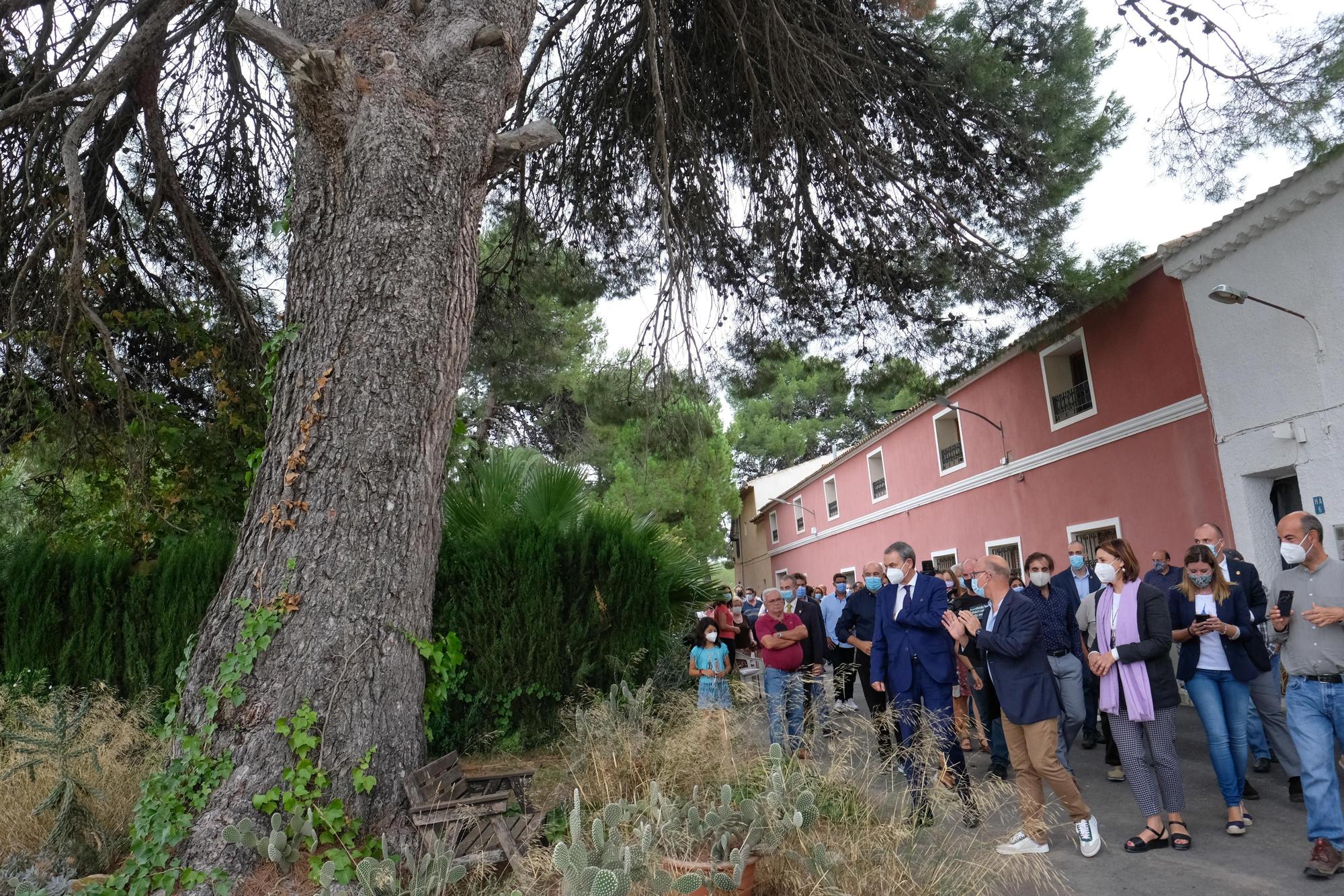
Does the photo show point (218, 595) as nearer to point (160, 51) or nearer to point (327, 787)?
point (327, 787)

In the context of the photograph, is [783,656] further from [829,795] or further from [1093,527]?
[1093,527]

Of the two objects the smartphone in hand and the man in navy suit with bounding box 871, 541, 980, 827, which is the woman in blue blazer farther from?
the man in navy suit with bounding box 871, 541, 980, 827

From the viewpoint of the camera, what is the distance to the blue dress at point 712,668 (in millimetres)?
7539

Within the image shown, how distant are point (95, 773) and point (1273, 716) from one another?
314 inches

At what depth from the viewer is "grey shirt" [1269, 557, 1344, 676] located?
430 cm

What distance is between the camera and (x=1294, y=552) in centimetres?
461

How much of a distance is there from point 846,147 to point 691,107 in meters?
1.83

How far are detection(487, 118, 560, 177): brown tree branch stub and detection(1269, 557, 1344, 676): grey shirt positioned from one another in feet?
17.8

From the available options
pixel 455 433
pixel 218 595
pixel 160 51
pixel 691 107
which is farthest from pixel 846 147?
pixel 218 595

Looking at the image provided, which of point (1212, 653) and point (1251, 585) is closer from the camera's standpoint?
point (1212, 653)

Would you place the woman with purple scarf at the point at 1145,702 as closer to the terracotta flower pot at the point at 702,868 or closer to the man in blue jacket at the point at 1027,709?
the man in blue jacket at the point at 1027,709

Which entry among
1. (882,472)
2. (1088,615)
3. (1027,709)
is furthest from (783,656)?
(882,472)

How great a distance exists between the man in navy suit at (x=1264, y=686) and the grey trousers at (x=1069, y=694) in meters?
1.13

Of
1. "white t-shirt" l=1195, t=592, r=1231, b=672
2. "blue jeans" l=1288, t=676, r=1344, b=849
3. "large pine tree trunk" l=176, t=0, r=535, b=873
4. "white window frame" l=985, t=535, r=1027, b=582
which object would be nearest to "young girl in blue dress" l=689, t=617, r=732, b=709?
"large pine tree trunk" l=176, t=0, r=535, b=873
